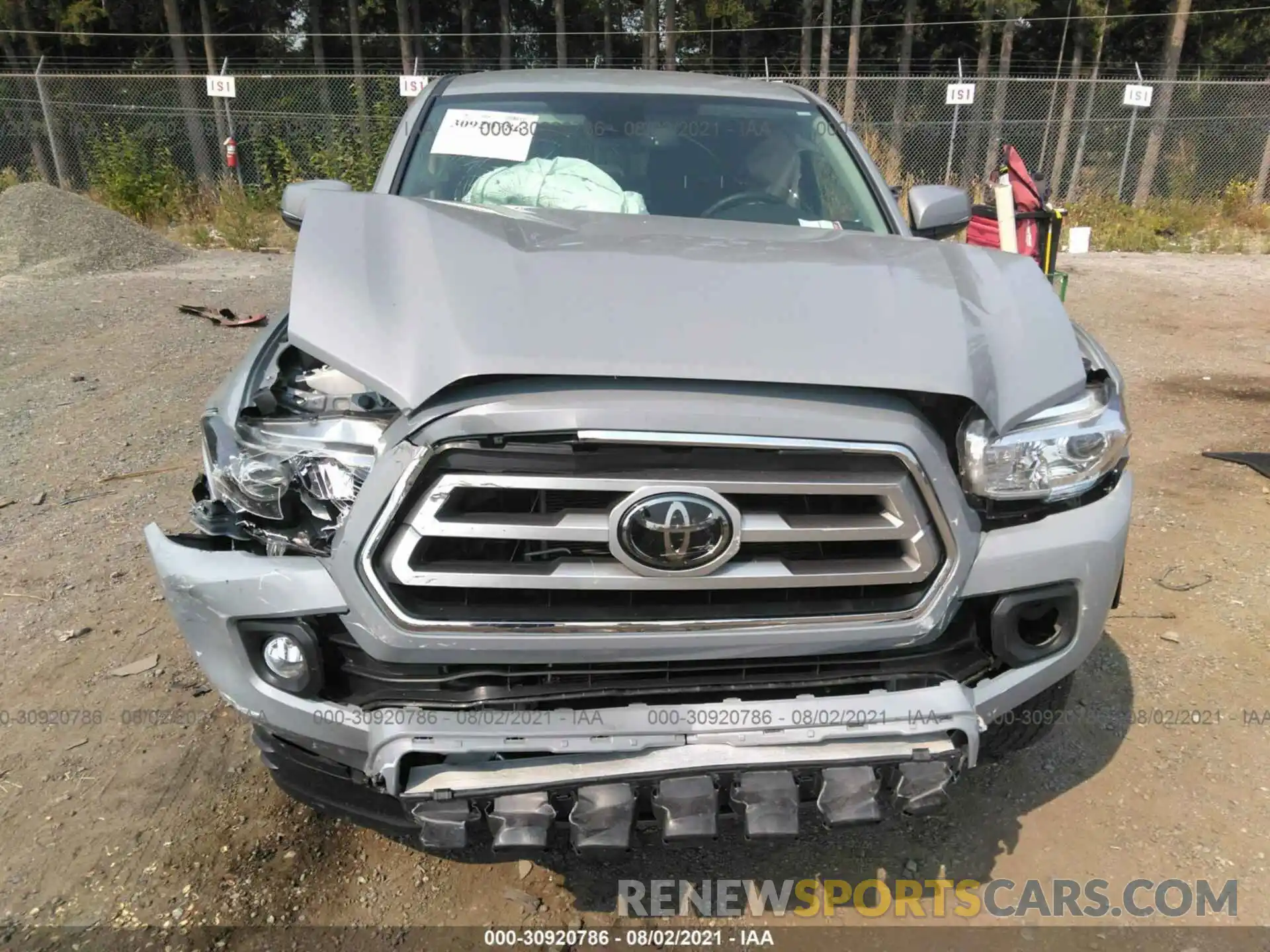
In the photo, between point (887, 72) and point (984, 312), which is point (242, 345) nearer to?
point (984, 312)

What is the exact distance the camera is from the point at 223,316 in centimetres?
813

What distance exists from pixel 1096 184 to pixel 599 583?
69.8ft

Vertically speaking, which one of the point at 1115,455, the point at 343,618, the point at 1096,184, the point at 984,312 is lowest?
the point at 1096,184

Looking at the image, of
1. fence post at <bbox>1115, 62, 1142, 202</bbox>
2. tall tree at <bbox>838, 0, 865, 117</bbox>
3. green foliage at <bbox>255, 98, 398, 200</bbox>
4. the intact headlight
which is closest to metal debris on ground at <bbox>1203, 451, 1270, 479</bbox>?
the intact headlight

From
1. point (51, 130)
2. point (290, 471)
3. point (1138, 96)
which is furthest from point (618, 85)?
point (1138, 96)

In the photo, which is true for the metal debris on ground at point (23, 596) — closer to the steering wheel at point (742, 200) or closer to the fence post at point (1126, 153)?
the steering wheel at point (742, 200)

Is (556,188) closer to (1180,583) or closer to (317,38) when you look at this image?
(1180,583)

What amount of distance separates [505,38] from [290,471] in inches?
1112

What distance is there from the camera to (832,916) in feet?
7.53

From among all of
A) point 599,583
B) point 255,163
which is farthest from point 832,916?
point 255,163

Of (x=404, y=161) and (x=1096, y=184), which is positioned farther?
(x=1096, y=184)

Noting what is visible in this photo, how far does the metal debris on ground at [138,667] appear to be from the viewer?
10.4ft

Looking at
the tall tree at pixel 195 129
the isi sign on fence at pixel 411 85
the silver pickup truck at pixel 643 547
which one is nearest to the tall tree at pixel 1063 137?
the isi sign on fence at pixel 411 85

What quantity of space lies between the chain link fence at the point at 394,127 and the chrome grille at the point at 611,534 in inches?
574
